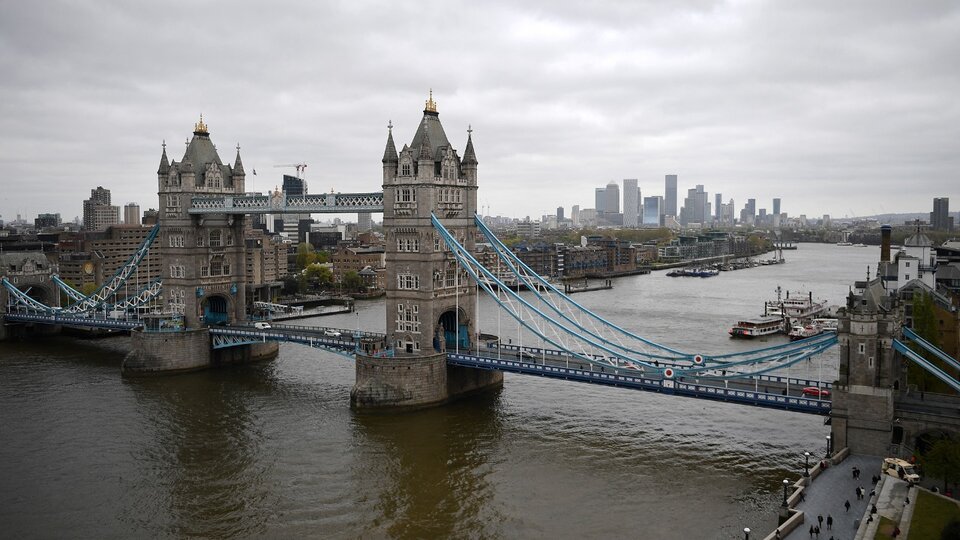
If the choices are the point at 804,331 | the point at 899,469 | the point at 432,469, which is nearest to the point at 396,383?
the point at 432,469

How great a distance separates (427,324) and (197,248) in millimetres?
29833

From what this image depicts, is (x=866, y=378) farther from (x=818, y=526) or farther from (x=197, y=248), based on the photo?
(x=197, y=248)

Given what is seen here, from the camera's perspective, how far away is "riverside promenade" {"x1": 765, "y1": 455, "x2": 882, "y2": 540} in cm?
3181

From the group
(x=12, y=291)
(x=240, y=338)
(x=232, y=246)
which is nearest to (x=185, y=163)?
(x=232, y=246)

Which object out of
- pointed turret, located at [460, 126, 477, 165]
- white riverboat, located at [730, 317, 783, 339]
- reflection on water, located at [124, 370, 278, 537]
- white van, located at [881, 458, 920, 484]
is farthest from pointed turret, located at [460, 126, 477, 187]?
white riverboat, located at [730, 317, 783, 339]

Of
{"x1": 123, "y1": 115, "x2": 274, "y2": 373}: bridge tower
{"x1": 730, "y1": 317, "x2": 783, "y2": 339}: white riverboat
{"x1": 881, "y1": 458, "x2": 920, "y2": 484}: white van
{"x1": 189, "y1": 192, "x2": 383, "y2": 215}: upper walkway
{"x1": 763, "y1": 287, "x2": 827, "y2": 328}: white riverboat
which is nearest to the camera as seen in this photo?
{"x1": 881, "y1": 458, "x2": 920, "y2": 484}: white van

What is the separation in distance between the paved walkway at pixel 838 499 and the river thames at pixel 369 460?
2879 mm

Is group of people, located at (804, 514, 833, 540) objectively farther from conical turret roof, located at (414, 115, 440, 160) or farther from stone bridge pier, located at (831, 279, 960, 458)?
conical turret roof, located at (414, 115, 440, 160)

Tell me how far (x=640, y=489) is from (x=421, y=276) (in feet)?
82.1

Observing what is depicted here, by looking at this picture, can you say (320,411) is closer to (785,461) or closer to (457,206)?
(457,206)

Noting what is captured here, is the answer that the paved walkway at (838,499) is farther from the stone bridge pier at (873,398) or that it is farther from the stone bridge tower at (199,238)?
the stone bridge tower at (199,238)

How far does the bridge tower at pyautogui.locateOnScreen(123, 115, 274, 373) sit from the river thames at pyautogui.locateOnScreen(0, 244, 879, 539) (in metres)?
4.21

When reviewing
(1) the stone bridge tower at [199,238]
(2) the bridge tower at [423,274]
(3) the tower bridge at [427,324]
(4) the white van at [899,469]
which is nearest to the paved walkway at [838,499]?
(4) the white van at [899,469]

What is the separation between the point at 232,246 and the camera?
78.1 m
